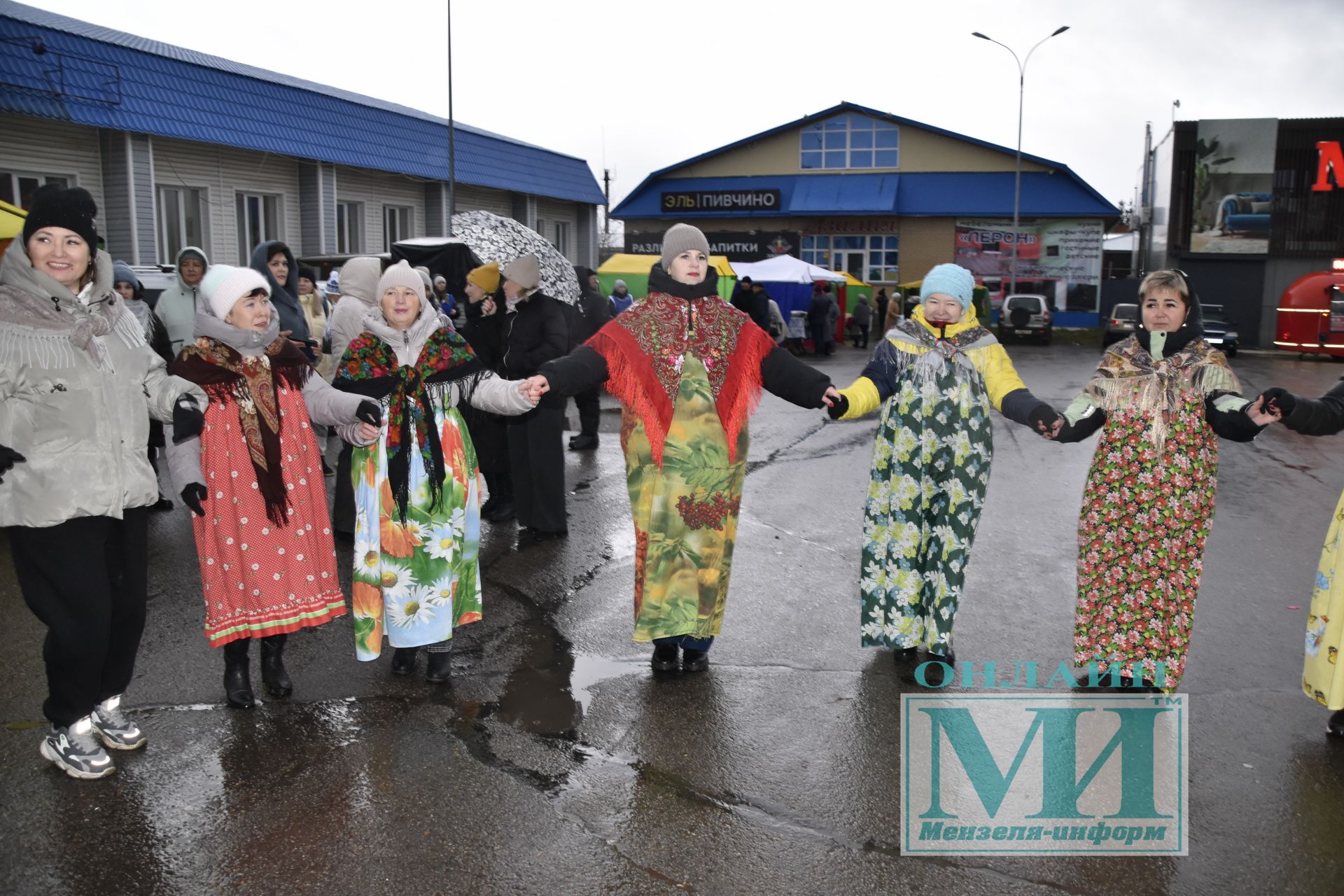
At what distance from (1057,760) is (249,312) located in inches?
139

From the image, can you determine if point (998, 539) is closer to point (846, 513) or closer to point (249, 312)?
point (846, 513)

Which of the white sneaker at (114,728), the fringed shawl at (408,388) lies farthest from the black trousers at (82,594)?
the fringed shawl at (408,388)

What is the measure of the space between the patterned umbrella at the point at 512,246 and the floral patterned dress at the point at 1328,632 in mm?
4343

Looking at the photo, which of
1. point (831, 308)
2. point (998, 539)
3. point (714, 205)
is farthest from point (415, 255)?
point (714, 205)

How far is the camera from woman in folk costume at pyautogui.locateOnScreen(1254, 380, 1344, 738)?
157 inches

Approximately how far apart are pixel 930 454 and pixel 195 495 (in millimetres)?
3015

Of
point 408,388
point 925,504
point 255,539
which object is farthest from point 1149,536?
point 255,539

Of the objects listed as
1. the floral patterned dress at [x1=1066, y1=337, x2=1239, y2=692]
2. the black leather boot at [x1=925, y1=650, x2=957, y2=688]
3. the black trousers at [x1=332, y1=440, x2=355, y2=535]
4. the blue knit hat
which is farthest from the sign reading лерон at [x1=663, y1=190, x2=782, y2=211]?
the floral patterned dress at [x1=1066, y1=337, x2=1239, y2=692]

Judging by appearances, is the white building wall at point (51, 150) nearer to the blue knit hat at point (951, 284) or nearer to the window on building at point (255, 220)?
the window on building at point (255, 220)

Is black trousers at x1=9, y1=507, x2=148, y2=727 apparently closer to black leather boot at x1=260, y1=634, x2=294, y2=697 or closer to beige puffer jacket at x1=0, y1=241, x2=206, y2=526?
beige puffer jacket at x1=0, y1=241, x2=206, y2=526

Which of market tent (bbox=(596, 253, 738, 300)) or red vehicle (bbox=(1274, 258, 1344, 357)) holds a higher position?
market tent (bbox=(596, 253, 738, 300))

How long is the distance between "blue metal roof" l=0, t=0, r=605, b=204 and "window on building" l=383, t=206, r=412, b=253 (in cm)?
150

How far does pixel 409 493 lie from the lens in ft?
14.6

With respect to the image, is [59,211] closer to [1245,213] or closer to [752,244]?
[752,244]
